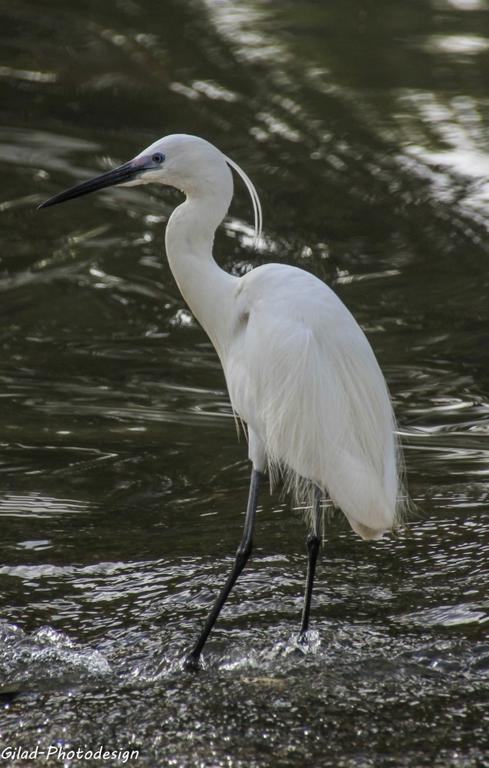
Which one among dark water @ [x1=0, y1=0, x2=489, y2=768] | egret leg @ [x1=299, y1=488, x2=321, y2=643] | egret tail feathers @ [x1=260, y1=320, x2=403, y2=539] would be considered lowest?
dark water @ [x1=0, y1=0, x2=489, y2=768]

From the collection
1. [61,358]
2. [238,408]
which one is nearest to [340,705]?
[238,408]

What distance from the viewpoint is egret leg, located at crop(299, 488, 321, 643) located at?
375 cm

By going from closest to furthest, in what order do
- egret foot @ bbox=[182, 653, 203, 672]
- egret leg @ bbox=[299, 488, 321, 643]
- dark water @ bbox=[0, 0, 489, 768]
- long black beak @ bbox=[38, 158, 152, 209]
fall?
dark water @ bbox=[0, 0, 489, 768] < egret foot @ bbox=[182, 653, 203, 672] < egret leg @ bbox=[299, 488, 321, 643] < long black beak @ bbox=[38, 158, 152, 209]

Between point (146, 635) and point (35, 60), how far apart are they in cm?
726

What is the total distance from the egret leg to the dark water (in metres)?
0.05

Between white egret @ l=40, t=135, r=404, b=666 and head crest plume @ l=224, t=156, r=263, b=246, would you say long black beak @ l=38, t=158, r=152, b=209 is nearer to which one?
white egret @ l=40, t=135, r=404, b=666

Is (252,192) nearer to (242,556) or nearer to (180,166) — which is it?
(180,166)

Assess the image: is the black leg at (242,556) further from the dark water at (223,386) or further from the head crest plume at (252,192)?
the head crest plume at (252,192)

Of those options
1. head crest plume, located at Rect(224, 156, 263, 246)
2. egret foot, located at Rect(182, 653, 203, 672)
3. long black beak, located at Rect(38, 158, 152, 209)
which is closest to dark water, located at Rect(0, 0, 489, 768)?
egret foot, located at Rect(182, 653, 203, 672)

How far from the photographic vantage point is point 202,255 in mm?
4027

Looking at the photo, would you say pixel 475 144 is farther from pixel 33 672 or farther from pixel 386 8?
pixel 33 672

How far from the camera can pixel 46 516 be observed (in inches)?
185

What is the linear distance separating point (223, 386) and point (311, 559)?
83.7 inches

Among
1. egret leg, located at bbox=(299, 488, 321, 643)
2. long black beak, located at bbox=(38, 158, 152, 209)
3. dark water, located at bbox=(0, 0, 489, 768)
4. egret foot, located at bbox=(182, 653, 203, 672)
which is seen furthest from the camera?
long black beak, located at bbox=(38, 158, 152, 209)
